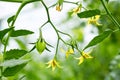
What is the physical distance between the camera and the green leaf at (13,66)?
89cm

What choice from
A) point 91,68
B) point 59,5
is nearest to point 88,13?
point 59,5

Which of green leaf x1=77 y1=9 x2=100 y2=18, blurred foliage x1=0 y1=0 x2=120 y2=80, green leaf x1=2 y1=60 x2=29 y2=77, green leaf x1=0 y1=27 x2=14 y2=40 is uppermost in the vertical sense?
green leaf x1=77 y1=9 x2=100 y2=18

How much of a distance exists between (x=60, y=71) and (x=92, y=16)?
1.21 metres

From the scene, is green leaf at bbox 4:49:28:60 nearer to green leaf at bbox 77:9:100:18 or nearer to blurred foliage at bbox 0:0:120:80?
green leaf at bbox 77:9:100:18

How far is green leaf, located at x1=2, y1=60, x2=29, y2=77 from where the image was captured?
89 centimetres

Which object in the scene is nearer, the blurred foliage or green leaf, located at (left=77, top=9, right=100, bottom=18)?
green leaf, located at (left=77, top=9, right=100, bottom=18)

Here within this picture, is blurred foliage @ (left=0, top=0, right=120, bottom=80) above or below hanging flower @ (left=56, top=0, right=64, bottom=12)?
below

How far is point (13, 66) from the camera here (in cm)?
91

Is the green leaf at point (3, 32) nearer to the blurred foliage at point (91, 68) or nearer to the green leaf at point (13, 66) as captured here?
the green leaf at point (13, 66)

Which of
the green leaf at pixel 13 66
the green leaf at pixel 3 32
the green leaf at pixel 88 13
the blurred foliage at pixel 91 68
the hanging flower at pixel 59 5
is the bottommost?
the blurred foliage at pixel 91 68

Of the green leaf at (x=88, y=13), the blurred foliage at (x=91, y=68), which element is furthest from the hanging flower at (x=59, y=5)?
the blurred foliage at (x=91, y=68)

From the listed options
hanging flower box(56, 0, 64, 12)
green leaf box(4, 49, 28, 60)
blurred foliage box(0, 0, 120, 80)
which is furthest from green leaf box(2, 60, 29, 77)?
blurred foliage box(0, 0, 120, 80)

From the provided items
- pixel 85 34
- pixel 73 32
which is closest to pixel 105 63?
pixel 85 34

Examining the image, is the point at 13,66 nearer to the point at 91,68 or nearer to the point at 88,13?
the point at 88,13
